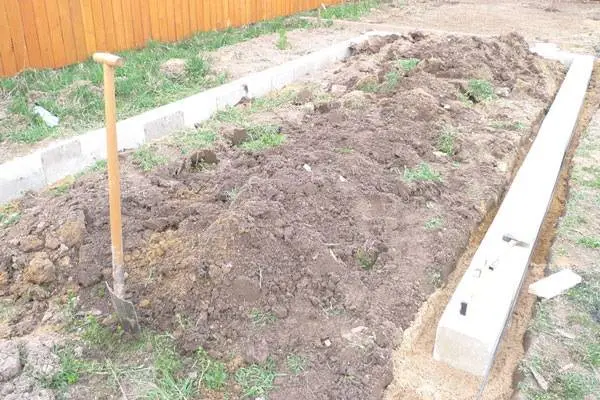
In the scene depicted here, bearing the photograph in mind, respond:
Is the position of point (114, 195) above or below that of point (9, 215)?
above

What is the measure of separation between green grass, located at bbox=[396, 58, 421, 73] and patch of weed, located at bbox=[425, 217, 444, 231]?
336 centimetres

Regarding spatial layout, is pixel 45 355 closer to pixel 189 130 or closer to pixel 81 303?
pixel 81 303

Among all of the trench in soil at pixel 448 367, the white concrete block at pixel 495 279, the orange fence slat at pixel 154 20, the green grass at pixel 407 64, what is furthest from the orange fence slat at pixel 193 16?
the trench in soil at pixel 448 367

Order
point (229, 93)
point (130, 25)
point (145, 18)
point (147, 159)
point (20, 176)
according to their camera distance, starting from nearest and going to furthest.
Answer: point (20, 176)
point (147, 159)
point (229, 93)
point (130, 25)
point (145, 18)

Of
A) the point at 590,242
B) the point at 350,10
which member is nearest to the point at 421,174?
the point at 590,242

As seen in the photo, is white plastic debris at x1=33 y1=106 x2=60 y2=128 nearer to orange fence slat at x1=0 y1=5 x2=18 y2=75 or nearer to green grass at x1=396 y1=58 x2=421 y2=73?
orange fence slat at x1=0 y1=5 x2=18 y2=75

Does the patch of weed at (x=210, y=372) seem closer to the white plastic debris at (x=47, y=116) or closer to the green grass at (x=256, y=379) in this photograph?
the green grass at (x=256, y=379)

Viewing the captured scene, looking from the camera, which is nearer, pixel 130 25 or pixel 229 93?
pixel 229 93

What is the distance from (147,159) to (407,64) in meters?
3.81

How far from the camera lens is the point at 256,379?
261 centimetres

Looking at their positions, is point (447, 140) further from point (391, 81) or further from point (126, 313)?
point (126, 313)

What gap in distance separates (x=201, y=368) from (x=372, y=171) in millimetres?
2287

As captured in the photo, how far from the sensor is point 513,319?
3.24 m

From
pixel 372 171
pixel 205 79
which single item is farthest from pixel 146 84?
pixel 372 171
